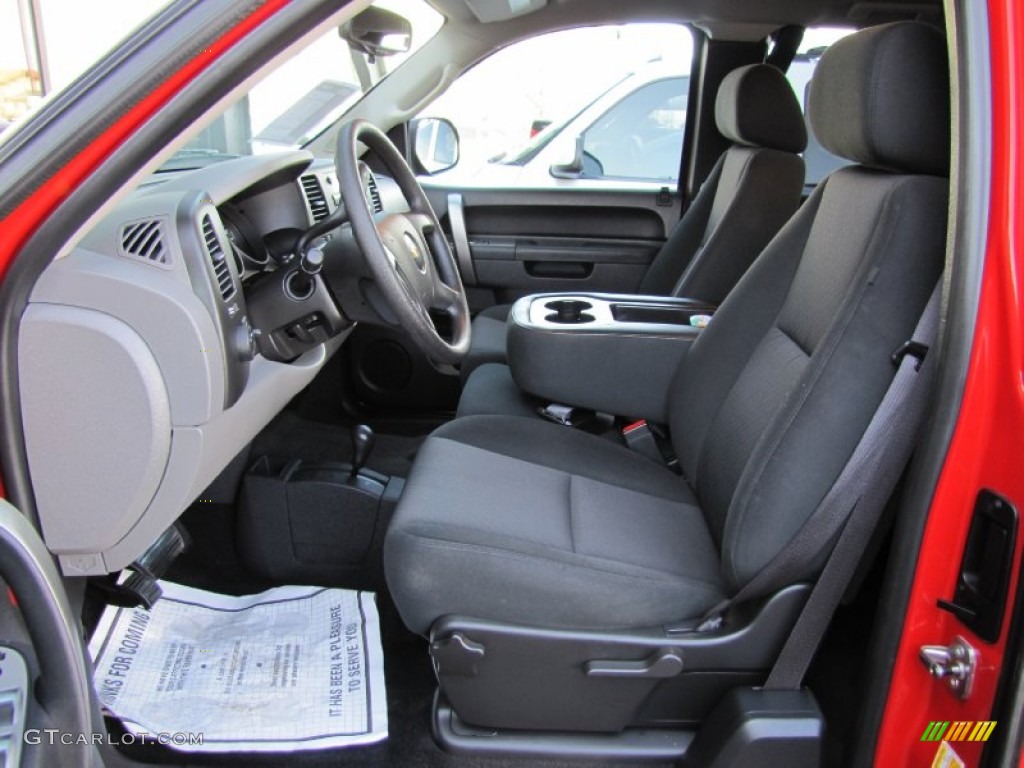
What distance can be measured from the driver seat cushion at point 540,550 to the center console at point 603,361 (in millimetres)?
426

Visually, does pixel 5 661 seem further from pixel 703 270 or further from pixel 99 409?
pixel 703 270

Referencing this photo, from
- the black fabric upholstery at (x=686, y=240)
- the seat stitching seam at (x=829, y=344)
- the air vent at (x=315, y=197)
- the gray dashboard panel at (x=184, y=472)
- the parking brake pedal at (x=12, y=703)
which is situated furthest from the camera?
the black fabric upholstery at (x=686, y=240)

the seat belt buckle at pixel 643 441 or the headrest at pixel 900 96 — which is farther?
the seat belt buckle at pixel 643 441

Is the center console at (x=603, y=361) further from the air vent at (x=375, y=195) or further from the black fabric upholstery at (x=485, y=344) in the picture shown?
the air vent at (x=375, y=195)

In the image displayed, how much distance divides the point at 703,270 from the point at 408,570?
4.45 ft

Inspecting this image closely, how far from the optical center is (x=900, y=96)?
3.45 ft

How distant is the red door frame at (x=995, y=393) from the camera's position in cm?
84

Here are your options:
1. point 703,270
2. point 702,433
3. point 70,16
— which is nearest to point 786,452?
point 702,433

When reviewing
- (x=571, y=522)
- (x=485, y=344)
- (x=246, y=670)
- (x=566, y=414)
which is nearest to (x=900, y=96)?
(x=571, y=522)

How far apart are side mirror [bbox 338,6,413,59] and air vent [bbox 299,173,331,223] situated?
26.2 inches

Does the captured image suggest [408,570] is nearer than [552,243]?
Yes

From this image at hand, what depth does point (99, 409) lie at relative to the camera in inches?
43.9

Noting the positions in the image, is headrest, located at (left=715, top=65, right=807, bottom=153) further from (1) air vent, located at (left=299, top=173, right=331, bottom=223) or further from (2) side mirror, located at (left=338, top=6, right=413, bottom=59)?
(1) air vent, located at (left=299, top=173, right=331, bottom=223)

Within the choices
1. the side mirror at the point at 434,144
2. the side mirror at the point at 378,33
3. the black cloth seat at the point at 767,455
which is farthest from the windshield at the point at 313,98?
the black cloth seat at the point at 767,455
